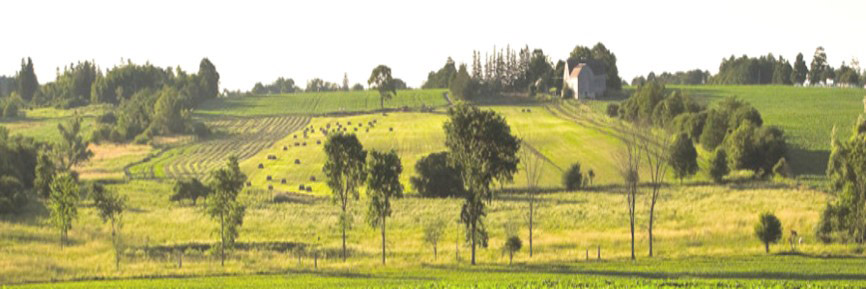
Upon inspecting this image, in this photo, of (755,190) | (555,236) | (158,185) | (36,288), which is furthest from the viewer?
(158,185)

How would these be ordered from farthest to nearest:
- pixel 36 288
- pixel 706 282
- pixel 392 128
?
pixel 392 128, pixel 36 288, pixel 706 282

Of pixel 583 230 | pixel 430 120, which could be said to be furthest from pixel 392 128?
pixel 583 230

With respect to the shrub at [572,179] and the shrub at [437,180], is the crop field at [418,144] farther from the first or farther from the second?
the shrub at [437,180]

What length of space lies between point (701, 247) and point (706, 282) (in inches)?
816

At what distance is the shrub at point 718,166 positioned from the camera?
9131 cm

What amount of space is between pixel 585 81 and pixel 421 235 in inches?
4422

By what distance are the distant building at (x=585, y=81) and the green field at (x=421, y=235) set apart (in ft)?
123

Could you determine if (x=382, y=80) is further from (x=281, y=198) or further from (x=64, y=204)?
(x=64, y=204)

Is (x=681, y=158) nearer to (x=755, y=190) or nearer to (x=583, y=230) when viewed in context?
(x=755, y=190)

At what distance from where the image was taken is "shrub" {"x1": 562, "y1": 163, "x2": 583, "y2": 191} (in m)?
90.2

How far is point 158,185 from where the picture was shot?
320ft

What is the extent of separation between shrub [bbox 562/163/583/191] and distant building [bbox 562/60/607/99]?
7928 cm

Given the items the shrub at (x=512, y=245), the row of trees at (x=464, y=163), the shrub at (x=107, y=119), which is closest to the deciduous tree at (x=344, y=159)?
the row of trees at (x=464, y=163)

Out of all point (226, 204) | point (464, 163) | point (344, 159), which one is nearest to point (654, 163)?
point (464, 163)
